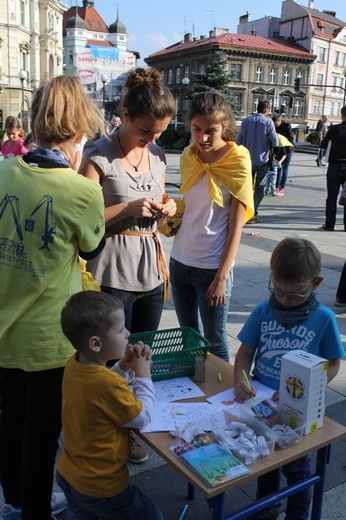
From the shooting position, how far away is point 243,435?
1.70 meters

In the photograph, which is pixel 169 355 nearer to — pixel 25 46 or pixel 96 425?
pixel 96 425

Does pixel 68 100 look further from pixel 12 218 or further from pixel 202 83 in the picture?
pixel 202 83

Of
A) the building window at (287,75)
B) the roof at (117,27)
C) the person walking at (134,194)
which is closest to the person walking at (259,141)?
the person walking at (134,194)

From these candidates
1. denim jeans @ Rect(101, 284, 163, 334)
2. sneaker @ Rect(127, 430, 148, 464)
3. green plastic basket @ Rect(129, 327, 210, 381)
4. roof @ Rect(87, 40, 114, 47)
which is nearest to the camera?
green plastic basket @ Rect(129, 327, 210, 381)

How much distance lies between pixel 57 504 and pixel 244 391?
1.10 meters

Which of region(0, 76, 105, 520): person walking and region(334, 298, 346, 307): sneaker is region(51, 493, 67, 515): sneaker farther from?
region(334, 298, 346, 307): sneaker

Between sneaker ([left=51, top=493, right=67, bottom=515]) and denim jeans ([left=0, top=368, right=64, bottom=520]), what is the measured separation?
0.73 ft

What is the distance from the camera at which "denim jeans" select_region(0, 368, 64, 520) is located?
6.57 ft

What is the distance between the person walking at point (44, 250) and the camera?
1829 mm

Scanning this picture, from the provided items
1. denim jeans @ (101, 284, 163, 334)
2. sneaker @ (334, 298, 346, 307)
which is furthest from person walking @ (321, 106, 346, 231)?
denim jeans @ (101, 284, 163, 334)

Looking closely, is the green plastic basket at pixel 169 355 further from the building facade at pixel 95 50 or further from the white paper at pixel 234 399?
the building facade at pixel 95 50

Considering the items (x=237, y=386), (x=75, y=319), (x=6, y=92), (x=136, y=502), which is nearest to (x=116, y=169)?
(x=75, y=319)

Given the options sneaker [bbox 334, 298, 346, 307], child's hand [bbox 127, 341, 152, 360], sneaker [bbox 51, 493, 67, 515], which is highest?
child's hand [bbox 127, 341, 152, 360]

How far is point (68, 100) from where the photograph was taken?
1879 mm
